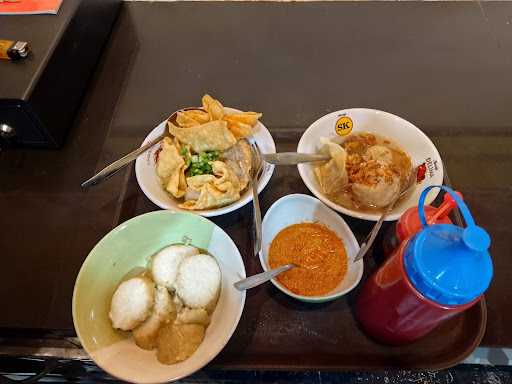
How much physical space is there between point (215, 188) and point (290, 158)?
203 millimetres

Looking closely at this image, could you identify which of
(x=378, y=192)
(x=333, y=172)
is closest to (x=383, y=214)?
(x=378, y=192)

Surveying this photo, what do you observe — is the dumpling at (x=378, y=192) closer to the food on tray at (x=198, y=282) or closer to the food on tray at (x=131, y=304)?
the food on tray at (x=198, y=282)

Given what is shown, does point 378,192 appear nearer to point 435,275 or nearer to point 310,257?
point 310,257

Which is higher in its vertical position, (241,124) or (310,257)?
(241,124)

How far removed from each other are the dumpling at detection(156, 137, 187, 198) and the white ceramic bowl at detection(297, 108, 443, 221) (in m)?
0.31

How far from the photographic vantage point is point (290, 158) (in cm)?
98

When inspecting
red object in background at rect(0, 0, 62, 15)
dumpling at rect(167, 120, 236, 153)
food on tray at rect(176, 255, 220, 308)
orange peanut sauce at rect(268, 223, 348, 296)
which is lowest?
orange peanut sauce at rect(268, 223, 348, 296)

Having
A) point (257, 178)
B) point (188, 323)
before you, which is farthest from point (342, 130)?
point (188, 323)

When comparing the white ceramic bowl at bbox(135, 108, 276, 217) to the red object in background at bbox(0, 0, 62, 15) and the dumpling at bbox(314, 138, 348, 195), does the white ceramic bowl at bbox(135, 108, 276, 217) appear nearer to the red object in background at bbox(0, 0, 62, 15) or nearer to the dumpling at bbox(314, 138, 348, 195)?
the dumpling at bbox(314, 138, 348, 195)

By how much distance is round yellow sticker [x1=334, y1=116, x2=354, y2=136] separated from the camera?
110 centimetres

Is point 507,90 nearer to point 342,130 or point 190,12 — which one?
point 342,130

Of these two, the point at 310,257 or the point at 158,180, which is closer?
the point at 310,257

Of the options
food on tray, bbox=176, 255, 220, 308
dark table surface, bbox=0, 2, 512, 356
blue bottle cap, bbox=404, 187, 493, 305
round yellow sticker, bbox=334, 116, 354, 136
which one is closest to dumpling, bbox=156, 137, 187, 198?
dark table surface, bbox=0, 2, 512, 356

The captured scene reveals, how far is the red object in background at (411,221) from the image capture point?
2.48 feet
